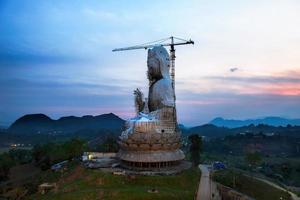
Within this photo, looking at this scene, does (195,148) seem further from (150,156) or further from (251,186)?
(150,156)

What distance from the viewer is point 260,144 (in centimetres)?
14975

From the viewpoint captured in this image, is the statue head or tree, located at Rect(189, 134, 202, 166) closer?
the statue head

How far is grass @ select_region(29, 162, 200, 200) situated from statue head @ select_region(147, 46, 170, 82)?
20.2 m

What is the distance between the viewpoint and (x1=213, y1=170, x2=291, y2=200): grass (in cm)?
5150

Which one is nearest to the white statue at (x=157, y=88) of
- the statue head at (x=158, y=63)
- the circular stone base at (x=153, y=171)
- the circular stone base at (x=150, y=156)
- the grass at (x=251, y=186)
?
the statue head at (x=158, y=63)

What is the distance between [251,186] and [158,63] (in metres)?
26.3

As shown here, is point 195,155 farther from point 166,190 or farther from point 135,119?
point 166,190

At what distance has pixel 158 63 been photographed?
66312mm

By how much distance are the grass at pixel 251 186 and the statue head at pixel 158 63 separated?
20.4 metres

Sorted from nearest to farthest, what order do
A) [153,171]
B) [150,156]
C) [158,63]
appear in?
[153,171]
[150,156]
[158,63]

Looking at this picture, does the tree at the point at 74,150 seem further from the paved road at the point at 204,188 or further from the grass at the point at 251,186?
the grass at the point at 251,186

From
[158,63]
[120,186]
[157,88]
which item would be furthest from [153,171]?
[158,63]

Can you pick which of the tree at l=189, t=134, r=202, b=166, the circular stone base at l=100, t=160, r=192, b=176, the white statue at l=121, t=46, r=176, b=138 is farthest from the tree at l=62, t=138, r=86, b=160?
the tree at l=189, t=134, r=202, b=166

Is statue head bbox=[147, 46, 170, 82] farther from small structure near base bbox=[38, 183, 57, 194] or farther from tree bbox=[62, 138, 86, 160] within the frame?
small structure near base bbox=[38, 183, 57, 194]
